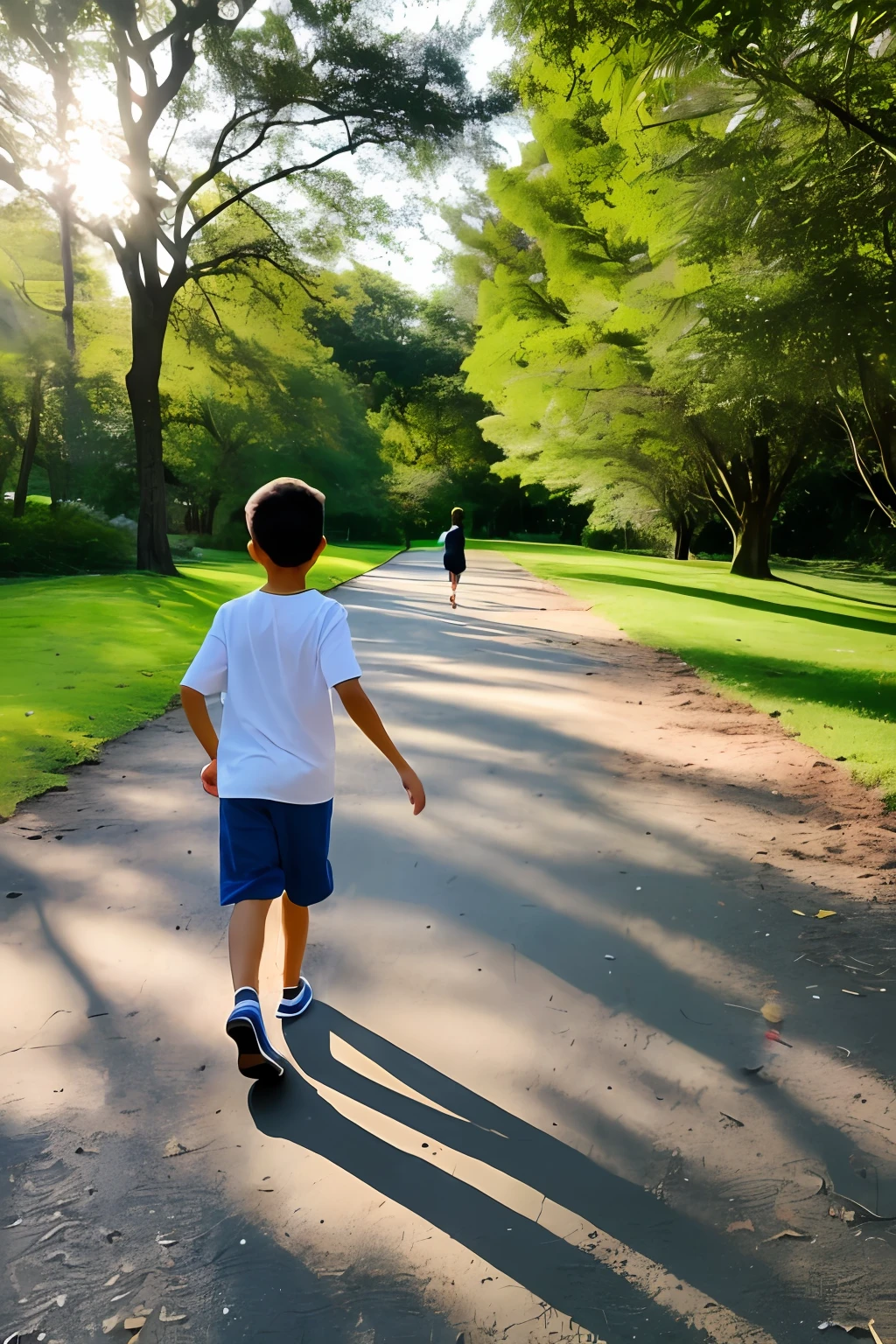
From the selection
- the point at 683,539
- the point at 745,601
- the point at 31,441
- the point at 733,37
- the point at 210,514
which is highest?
the point at 733,37

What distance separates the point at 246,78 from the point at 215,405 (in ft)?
66.4

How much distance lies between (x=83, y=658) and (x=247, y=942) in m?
9.88

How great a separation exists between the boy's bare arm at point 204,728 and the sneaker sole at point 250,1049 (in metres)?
0.72

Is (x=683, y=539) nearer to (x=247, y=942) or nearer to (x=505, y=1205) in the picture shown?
(x=247, y=942)

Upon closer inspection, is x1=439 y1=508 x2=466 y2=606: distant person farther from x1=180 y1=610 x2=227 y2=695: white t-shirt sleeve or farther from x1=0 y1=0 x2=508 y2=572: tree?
x1=180 y1=610 x2=227 y2=695: white t-shirt sleeve

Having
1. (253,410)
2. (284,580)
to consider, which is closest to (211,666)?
(284,580)

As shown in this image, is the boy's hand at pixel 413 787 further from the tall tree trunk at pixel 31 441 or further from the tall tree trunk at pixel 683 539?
the tall tree trunk at pixel 683 539

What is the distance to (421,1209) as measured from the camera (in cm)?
259

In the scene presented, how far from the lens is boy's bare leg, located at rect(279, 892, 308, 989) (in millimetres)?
3578

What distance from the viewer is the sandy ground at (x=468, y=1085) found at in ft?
7.64

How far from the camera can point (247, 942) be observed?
320 cm

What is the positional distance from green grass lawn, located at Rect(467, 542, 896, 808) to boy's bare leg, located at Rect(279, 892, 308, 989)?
4715 mm

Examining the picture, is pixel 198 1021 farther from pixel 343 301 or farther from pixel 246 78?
pixel 343 301

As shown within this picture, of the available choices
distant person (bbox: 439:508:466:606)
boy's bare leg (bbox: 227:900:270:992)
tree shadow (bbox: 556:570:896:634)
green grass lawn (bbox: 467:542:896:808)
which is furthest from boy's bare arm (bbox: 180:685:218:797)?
tree shadow (bbox: 556:570:896:634)
